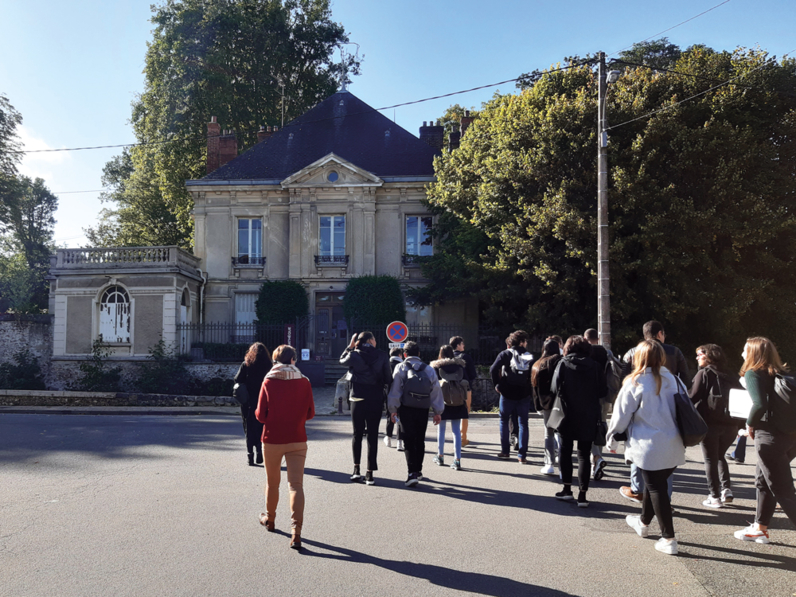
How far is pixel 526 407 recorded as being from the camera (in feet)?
31.0

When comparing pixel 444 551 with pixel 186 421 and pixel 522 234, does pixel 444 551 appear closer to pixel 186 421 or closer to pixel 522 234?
pixel 186 421

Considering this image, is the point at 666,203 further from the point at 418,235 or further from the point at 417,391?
the point at 417,391

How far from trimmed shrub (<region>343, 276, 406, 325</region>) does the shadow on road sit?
65.1 ft

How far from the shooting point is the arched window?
23461mm

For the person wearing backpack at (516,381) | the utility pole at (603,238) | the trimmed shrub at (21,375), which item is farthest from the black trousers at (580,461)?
the trimmed shrub at (21,375)

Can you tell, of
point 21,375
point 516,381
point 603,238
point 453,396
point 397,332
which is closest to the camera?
point 453,396

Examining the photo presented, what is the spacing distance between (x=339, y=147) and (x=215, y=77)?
8507mm

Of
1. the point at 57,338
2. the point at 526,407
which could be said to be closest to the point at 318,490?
the point at 526,407

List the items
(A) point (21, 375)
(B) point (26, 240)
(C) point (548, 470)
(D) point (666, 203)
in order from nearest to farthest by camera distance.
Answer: (C) point (548, 470) < (D) point (666, 203) < (A) point (21, 375) < (B) point (26, 240)

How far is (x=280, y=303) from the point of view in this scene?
25734mm

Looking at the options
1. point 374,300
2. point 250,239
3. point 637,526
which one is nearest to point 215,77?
point 250,239

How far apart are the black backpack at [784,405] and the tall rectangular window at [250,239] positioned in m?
24.0

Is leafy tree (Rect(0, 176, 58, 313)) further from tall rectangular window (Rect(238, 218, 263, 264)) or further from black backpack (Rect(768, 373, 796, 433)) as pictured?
black backpack (Rect(768, 373, 796, 433))

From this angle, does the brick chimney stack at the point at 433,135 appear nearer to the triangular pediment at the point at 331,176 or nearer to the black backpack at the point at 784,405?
the triangular pediment at the point at 331,176
